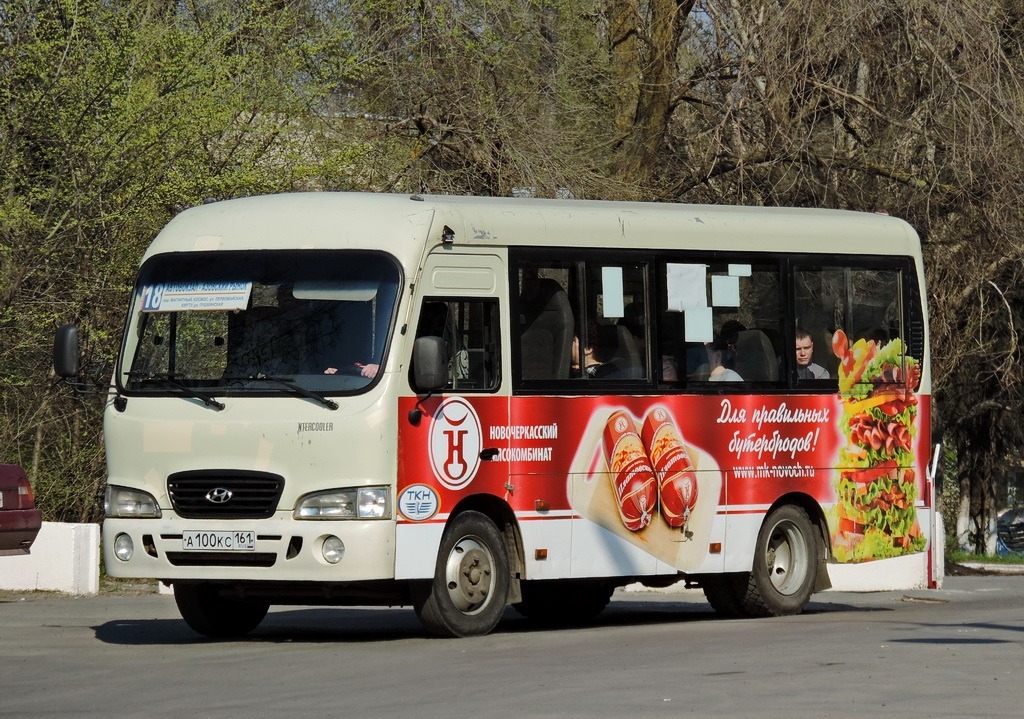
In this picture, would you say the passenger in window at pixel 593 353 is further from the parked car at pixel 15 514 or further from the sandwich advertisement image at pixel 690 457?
the parked car at pixel 15 514

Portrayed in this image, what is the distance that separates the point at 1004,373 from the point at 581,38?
7.23 metres

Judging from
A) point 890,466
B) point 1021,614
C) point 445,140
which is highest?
point 445,140

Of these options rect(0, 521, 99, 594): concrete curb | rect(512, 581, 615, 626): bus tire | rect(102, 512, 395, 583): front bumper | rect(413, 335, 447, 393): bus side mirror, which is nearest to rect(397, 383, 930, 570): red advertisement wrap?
rect(413, 335, 447, 393): bus side mirror

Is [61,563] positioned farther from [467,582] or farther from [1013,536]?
[1013,536]

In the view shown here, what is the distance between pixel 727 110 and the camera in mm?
23984

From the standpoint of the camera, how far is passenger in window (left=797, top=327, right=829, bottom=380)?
54.2 ft

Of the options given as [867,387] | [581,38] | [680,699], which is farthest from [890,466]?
[581,38]

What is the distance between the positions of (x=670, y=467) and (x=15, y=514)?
19.4ft

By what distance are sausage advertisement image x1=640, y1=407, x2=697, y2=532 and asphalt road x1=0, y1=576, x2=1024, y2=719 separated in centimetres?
85

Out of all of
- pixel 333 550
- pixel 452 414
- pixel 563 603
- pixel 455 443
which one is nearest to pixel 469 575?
pixel 455 443

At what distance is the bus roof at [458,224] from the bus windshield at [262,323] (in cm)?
13

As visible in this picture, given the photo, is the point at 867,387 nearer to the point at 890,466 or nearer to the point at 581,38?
the point at 890,466

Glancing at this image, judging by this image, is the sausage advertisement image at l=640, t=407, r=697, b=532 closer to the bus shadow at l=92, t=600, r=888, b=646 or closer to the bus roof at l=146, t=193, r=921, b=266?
the bus shadow at l=92, t=600, r=888, b=646

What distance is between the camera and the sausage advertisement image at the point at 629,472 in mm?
15031
